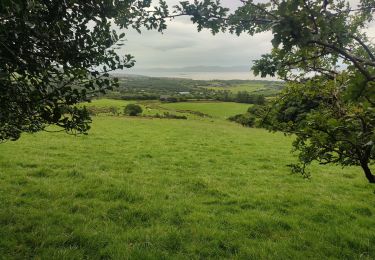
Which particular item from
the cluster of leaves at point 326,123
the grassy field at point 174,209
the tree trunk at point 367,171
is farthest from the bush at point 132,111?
the tree trunk at point 367,171

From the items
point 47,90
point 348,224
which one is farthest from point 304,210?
point 47,90

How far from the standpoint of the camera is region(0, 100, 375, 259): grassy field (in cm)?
701

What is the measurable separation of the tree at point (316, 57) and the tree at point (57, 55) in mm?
1312

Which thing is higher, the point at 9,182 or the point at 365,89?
the point at 365,89

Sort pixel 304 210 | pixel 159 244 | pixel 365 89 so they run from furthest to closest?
pixel 304 210 < pixel 159 244 < pixel 365 89

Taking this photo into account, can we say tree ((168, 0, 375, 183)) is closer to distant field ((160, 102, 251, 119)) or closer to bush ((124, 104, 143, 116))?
bush ((124, 104, 143, 116))

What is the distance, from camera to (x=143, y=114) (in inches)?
2402

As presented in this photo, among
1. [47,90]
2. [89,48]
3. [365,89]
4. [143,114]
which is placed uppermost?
[89,48]

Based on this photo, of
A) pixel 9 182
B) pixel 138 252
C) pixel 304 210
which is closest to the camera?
pixel 138 252

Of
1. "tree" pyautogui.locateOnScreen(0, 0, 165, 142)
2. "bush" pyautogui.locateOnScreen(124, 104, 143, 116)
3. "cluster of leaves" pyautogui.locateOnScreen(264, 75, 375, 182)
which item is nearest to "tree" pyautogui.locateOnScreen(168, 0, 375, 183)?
"cluster of leaves" pyautogui.locateOnScreen(264, 75, 375, 182)

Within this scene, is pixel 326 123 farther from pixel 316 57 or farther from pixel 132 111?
pixel 132 111

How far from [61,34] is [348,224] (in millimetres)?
8386

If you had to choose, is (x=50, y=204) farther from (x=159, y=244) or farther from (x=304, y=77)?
(x=304, y=77)

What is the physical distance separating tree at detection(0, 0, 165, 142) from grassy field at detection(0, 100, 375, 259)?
8.71 ft
